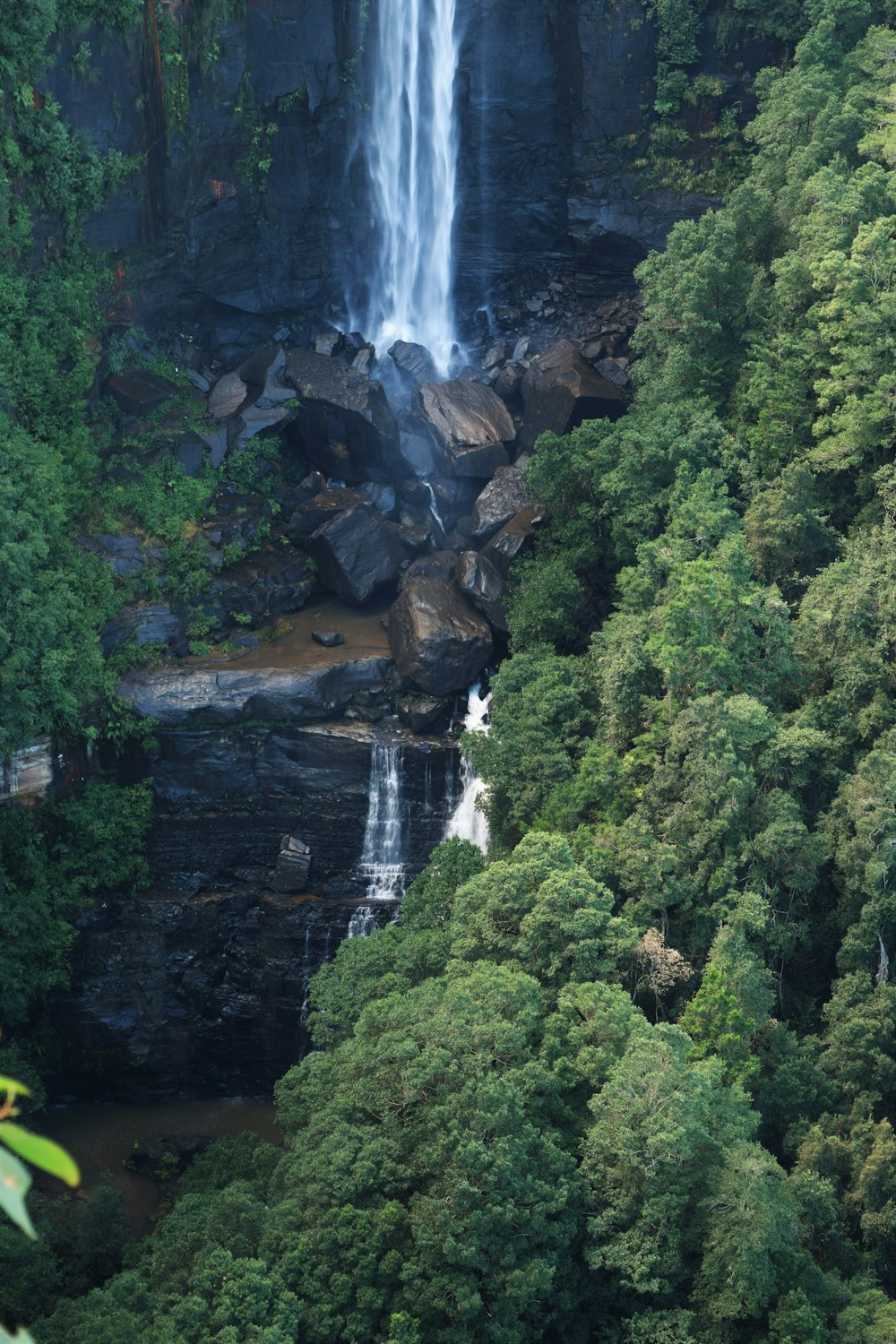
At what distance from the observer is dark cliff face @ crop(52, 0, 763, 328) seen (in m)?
33.6

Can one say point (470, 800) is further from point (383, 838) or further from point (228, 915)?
point (228, 915)

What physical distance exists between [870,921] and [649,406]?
505 inches

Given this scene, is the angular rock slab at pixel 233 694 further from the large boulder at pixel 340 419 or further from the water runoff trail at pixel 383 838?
the large boulder at pixel 340 419

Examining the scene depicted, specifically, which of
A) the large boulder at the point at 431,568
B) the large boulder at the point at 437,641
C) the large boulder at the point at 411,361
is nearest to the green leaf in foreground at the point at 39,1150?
the large boulder at the point at 437,641

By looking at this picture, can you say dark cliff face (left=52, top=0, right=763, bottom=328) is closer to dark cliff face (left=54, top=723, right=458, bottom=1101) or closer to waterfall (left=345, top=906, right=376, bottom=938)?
dark cliff face (left=54, top=723, right=458, bottom=1101)

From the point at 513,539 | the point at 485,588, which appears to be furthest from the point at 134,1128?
the point at 513,539

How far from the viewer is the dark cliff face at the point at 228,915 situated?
101ft

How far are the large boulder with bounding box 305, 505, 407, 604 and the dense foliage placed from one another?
163 inches

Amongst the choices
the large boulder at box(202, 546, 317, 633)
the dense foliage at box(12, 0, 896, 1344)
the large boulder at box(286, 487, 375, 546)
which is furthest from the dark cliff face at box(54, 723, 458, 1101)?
the large boulder at box(286, 487, 375, 546)

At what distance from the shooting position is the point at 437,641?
100 feet

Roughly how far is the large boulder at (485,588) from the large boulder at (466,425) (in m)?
3.63

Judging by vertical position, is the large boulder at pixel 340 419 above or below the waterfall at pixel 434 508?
above

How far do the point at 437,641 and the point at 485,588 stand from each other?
6.20 feet

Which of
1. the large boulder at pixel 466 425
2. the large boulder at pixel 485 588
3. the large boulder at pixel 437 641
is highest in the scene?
the large boulder at pixel 466 425
